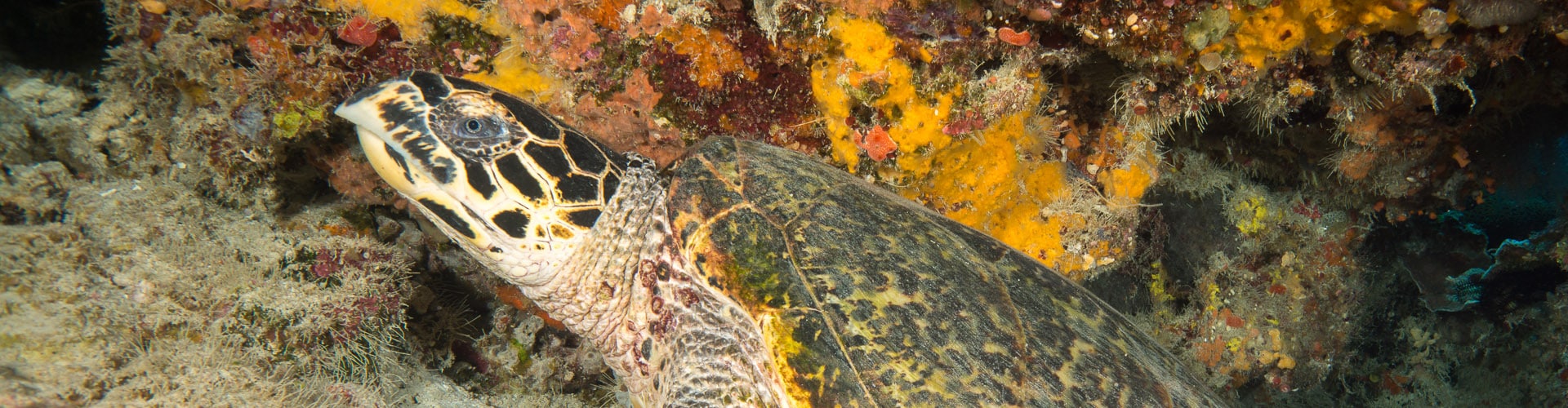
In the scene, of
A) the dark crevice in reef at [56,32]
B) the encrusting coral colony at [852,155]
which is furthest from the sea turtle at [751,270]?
the dark crevice in reef at [56,32]

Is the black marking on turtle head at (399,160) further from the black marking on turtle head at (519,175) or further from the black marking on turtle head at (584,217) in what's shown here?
the black marking on turtle head at (584,217)

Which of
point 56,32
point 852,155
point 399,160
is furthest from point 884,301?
point 56,32

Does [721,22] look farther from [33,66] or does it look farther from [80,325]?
[33,66]

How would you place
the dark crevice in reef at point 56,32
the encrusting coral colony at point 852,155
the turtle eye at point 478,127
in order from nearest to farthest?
the encrusting coral colony at point 852,155
the turtle eye at point 478,127
the dark crevice in reef at point 56,32

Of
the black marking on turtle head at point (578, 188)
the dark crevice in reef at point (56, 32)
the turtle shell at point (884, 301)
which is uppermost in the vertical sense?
the dark crevice in reef at point (56, 32)

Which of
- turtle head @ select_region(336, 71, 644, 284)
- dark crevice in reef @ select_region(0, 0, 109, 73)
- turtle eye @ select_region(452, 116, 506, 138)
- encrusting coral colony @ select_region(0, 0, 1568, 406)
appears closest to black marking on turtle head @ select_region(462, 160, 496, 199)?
turtle head @ select_region(336, 71, 644, 284)

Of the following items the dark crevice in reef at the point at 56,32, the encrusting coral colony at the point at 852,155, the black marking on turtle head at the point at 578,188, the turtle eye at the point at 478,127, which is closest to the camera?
the encrusting coral colony at the point at 852,155

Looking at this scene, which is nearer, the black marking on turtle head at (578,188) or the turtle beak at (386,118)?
the turtle beak at (386,118)

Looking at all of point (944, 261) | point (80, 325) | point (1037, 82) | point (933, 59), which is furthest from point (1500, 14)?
point (80, 325)
